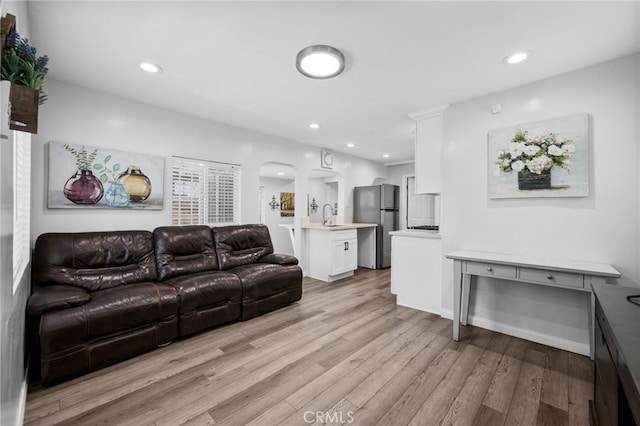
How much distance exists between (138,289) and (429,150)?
3.51 metres

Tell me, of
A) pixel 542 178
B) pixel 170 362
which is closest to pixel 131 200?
pixel 170 362

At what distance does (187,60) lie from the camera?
2.32 m

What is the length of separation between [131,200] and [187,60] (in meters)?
1.74

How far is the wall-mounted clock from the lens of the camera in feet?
17.9

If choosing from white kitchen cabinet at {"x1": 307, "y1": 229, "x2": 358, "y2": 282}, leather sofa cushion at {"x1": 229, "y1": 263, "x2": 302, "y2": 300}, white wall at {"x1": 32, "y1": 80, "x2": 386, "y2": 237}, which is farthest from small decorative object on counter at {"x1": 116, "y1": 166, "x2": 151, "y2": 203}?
white kitchen cabinet at {"x1": 307, "y1": 229, "x2": 358, "y2": 282}

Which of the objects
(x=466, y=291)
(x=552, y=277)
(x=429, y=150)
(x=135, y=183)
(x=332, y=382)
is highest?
(x=429, y=150)

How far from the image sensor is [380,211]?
6.02 m

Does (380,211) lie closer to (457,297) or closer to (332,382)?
(457,297)

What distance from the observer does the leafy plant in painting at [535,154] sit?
2471mm

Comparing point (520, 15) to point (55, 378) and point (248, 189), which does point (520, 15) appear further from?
point (55, 378)

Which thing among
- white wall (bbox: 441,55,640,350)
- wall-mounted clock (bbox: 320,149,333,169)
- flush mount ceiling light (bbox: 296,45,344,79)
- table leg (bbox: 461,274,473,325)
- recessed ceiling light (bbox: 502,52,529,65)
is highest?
recessed ceiling light (bbox: 502,52,529,65)

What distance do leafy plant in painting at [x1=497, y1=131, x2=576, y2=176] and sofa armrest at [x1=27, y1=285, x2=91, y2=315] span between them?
401 centimetres

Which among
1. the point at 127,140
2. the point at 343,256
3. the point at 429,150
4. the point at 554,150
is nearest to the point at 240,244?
the point at 127,140

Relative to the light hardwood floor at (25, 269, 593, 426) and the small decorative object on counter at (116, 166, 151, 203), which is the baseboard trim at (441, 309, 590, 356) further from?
the small decorative object on counter at (116, 166, 151, 203)
